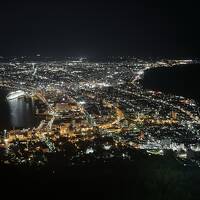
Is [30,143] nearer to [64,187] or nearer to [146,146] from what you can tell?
[146,146]

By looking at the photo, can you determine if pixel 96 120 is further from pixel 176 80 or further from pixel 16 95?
pixel 176 80

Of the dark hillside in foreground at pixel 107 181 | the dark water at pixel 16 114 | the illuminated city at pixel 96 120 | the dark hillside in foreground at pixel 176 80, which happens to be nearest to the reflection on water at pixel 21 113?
the dark water at pixel 16 114

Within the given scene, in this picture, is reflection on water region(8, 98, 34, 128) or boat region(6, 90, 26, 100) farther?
boat region(6, 90, 26, 100)

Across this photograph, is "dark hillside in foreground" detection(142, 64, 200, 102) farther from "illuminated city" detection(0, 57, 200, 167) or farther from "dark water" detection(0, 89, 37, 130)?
"dark water" detection(0, 89, 37, 130)

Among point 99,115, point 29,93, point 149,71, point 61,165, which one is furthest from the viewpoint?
point 149,71

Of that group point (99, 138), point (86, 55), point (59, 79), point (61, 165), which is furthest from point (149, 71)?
point (61, 165)

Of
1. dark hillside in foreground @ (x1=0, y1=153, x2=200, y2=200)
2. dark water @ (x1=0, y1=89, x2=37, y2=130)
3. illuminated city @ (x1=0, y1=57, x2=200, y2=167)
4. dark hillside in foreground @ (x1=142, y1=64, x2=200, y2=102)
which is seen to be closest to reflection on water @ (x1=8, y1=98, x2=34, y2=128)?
dark water @ (x1=0, y1=89, x2=37, y2=130)

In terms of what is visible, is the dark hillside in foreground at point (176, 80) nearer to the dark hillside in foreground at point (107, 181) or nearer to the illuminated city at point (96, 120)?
the illuminated city at point (96, 120)
